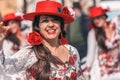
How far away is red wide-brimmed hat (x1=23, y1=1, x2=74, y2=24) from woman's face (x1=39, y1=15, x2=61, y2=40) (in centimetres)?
5

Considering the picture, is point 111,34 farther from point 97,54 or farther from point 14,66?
point 14,66

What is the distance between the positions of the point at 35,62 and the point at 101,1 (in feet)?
19.2

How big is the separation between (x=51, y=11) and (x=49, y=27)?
0.18m

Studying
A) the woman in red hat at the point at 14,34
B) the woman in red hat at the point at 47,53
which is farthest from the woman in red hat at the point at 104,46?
the woman in red hat at the point at 47,53

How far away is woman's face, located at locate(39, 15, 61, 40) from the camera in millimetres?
4953

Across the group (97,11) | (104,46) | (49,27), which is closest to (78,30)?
(97,11)

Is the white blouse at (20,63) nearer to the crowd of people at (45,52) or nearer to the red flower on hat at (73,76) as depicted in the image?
the crowd of people at (45,52)

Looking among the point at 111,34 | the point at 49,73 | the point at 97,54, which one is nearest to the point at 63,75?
the point at 49,73

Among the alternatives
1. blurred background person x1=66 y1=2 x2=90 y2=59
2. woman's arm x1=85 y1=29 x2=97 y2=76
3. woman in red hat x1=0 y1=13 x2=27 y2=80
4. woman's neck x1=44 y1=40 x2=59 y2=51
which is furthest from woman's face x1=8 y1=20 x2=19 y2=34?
woman's neck x1=44 y1=40 x2=59 y2=51

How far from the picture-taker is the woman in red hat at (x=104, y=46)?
29.7 feet

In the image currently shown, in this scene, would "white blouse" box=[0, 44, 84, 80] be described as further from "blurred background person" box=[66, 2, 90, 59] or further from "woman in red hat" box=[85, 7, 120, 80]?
"blurred background person" box=[66, 2, 90, 59]

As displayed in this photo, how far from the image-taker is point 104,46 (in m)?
9.34

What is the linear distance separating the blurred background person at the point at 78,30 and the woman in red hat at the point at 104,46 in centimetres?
62

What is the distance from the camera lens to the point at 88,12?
10531 millimetres
